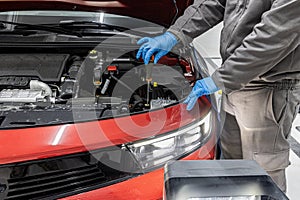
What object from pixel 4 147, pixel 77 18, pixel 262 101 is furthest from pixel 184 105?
pixel 77 18

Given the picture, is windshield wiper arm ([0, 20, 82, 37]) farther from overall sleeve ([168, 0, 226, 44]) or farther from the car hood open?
overall sleeve ([168, 0, 226, 44])

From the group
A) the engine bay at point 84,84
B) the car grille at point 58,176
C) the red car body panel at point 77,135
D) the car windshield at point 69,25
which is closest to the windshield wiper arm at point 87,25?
the car windshield at point 69,25

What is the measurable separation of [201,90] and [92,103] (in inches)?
18.0

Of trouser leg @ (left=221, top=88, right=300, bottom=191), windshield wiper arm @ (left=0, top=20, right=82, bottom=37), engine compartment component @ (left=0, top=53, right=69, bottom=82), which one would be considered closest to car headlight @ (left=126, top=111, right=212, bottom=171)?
trouser leg @ (left=221, top=88, right=300, bottom=191)

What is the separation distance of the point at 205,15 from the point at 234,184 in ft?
3.47

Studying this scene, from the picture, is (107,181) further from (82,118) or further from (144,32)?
(144,32)

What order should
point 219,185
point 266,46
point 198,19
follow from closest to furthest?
point 219,185 → point 266,46 → point 198,19

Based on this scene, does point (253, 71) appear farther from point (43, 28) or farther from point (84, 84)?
point (43, 28)

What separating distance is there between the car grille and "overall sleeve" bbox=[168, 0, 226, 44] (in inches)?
33.8

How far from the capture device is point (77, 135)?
1056mm

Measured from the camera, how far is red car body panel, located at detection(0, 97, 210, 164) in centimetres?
99

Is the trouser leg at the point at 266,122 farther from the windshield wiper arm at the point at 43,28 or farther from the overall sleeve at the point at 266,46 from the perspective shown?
the windshield wiper arm at the point at 43,28

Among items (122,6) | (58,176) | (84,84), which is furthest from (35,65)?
(58,176)

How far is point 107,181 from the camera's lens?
3.54ft
